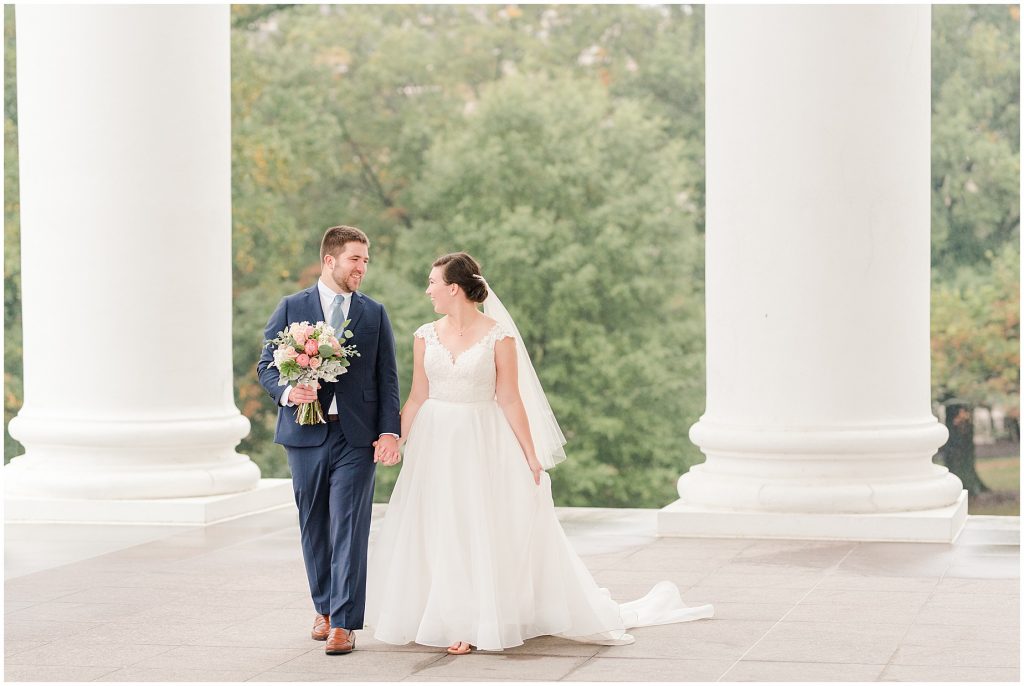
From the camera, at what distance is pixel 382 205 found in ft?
323

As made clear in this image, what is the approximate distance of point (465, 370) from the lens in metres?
21.7

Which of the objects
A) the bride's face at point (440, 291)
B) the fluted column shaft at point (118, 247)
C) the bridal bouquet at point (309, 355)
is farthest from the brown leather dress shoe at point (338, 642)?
the fluted column shaft at point (118, 247)

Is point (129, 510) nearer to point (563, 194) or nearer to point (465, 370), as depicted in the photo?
point (465, 370)

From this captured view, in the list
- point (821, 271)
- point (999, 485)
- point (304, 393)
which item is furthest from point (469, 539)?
point (999, 485)

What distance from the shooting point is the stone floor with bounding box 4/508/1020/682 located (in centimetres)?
1997

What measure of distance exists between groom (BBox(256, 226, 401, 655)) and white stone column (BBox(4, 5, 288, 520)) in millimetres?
14410

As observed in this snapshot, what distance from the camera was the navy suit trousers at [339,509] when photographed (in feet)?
69.3

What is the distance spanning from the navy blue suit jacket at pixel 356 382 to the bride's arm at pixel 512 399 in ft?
4.96

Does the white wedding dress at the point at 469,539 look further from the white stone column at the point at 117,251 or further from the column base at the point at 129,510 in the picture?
the white stone column at the point at 117,251

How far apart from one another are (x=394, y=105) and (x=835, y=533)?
72395mm

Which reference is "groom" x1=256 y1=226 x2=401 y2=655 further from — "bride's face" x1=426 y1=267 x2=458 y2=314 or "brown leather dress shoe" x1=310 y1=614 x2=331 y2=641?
"bride's face" x1=426 y1=267 x2=458 y2=314

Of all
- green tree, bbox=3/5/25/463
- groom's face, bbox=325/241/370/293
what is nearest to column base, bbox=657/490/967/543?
groom's face, bbox=325/241/370/293

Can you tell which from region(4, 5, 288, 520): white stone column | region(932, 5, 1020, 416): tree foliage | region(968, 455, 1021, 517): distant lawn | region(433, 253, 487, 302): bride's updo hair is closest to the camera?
region(433, 253, 487, 302): bride's updo hair

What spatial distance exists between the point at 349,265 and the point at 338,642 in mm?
5224
